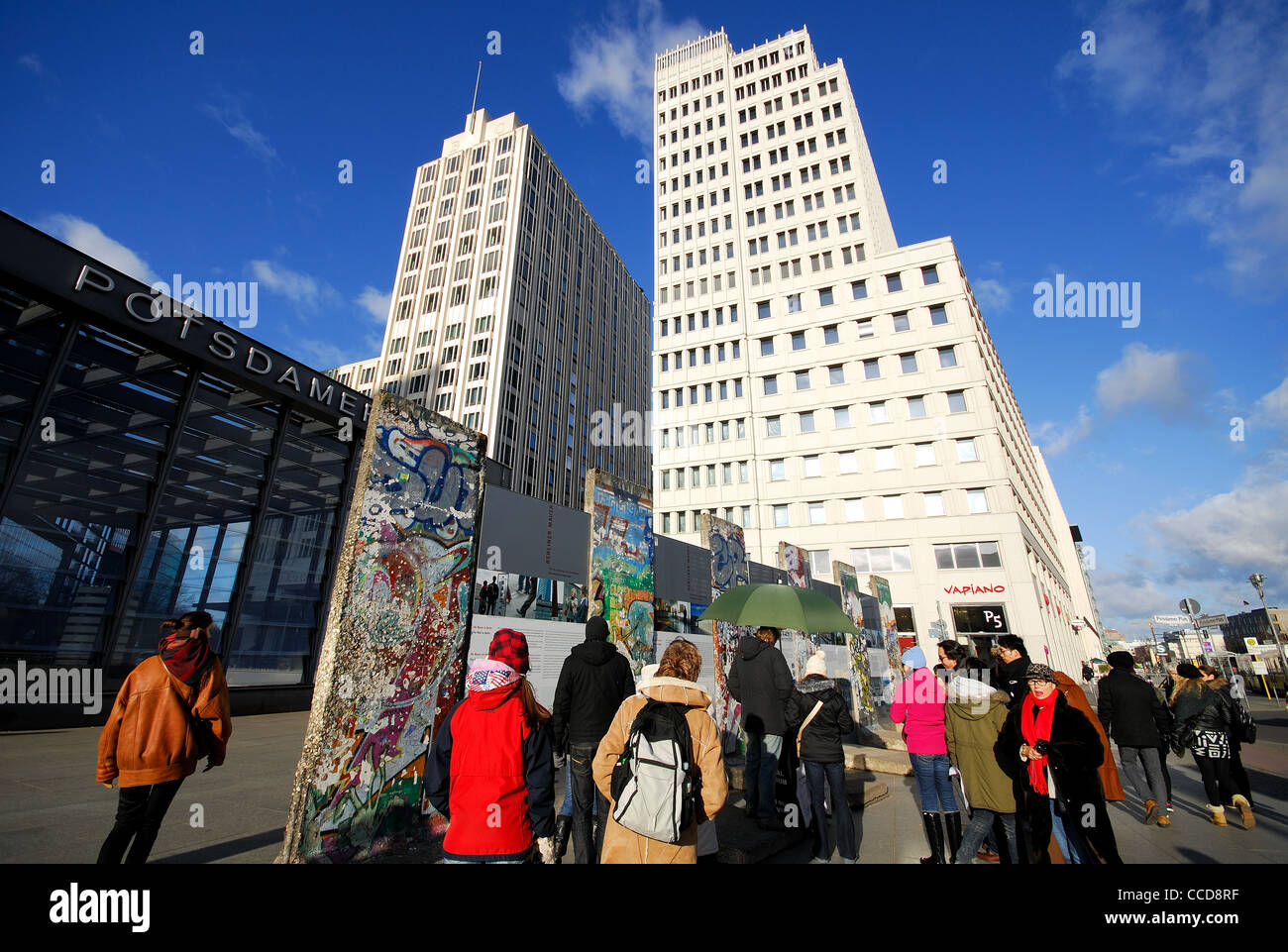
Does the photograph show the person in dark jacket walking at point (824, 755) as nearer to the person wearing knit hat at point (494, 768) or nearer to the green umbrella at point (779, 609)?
the green umbrella at point (779, 609)

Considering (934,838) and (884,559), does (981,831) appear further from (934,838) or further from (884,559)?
(884,559)

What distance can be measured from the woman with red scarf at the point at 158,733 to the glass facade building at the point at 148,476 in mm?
11142

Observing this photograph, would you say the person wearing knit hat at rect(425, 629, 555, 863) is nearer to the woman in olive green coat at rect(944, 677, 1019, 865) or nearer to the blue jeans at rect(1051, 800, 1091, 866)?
the woman in olive green coat at rect(944, 677, 1019, 865)

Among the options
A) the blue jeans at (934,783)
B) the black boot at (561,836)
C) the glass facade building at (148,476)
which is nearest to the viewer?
the black boot at (561,836)

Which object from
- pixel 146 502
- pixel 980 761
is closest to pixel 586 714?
pixel 980 761

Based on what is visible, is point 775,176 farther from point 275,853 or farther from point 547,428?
point 275,853

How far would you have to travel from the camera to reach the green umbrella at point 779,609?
7.30m

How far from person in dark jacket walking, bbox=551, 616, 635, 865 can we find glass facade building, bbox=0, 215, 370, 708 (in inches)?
510

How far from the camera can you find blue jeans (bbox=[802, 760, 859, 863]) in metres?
4.84

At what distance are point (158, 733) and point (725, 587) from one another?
9069mm

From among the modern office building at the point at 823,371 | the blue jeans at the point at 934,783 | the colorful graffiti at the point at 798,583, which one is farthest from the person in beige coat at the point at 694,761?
the modern office building at the point at 823,371

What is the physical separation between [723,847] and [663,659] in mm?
2900

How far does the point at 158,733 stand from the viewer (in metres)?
3.44
